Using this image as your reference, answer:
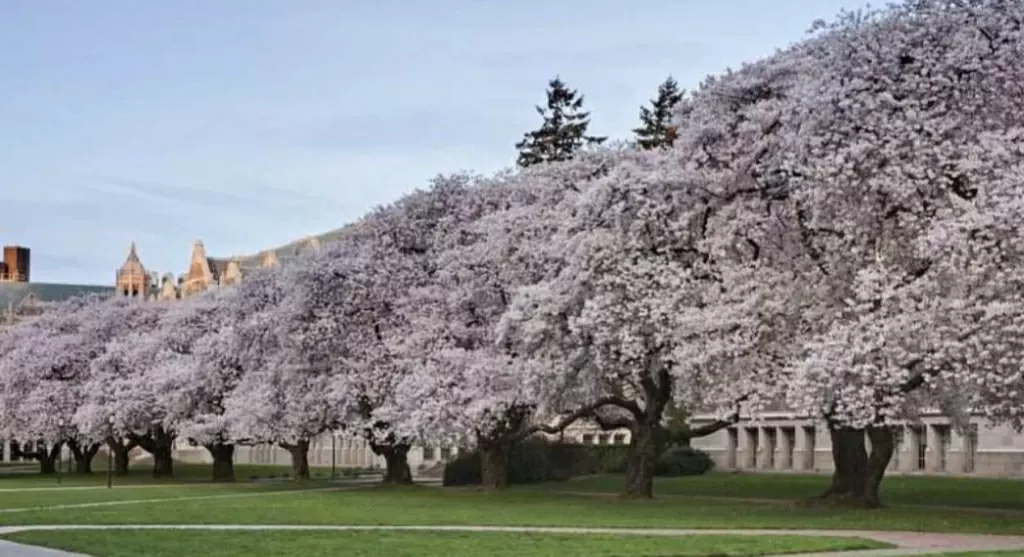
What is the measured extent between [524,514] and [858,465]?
9784mm

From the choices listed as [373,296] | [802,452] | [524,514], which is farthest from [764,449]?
[524,514]

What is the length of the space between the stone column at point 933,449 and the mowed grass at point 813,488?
355 centimetres

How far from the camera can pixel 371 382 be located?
5203 cm

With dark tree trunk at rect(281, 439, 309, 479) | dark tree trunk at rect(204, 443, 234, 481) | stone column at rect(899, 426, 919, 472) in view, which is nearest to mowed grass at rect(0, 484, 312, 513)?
dark tree trunk at rect(281, 439, 309, 479)

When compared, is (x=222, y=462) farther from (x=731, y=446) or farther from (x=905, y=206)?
(x=905, y=206)

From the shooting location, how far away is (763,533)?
95.3ft

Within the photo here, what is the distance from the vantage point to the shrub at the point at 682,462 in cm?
7106

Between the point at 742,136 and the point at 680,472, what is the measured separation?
35.7 m

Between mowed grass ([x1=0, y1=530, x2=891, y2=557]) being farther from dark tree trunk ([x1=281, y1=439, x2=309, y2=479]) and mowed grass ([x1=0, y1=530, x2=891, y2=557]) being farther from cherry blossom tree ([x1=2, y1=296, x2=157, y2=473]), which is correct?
cherry blossom tree ([x1=2, y1=296, x2=157, y2=473])

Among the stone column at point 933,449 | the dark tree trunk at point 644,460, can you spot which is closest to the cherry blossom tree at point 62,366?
the dark tree trunk at point 644,460

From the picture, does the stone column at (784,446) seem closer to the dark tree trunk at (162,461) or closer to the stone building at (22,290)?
the dark tree trunk at (162,461)

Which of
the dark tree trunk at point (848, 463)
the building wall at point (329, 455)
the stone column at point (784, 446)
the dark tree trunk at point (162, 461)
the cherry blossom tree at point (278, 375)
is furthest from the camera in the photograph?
the building wall at point (329, 455)

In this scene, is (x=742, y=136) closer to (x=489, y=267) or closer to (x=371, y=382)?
(x=489, y=267)

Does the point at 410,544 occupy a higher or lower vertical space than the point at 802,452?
higher
